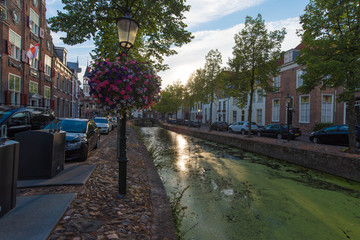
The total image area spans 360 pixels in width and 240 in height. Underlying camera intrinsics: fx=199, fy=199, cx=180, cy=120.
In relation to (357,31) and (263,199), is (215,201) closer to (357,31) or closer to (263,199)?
(263,199)

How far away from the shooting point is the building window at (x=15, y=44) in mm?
15524

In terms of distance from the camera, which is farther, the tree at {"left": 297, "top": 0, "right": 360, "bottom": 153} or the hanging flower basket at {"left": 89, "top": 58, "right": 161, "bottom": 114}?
the tree at {"left": 297, "top": 0, "right": 360, "bottom": 153}

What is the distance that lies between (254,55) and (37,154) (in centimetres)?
1471

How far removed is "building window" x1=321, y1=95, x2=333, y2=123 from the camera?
2156 cm

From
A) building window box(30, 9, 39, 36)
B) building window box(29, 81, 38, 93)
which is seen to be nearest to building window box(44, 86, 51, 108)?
building window box(29, 81, 38, 93)

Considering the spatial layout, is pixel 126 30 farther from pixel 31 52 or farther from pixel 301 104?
pixel 301 104

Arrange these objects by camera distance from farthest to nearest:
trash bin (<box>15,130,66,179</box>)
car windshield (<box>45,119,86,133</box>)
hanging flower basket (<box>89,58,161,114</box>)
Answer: car windshield (<box>45,119,86,133</box>)
trash bin (<box>15,130,66,179</box>)
hanging flower basket (<box>89,58,161,114</box>)

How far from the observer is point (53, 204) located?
3172mm

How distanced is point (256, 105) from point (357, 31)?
23.5 metres

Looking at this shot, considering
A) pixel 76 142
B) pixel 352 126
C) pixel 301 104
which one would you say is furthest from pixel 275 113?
pixel 76 142

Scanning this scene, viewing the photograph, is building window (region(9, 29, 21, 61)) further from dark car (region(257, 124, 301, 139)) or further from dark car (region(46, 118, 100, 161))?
dark car (region(257, 124, 301, 139))

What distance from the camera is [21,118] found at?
25.3ft

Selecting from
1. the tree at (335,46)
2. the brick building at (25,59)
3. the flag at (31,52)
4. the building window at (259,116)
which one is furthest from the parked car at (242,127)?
the flag at (31,52)

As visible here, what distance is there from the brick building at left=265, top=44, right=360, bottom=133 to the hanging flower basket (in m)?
18.7
